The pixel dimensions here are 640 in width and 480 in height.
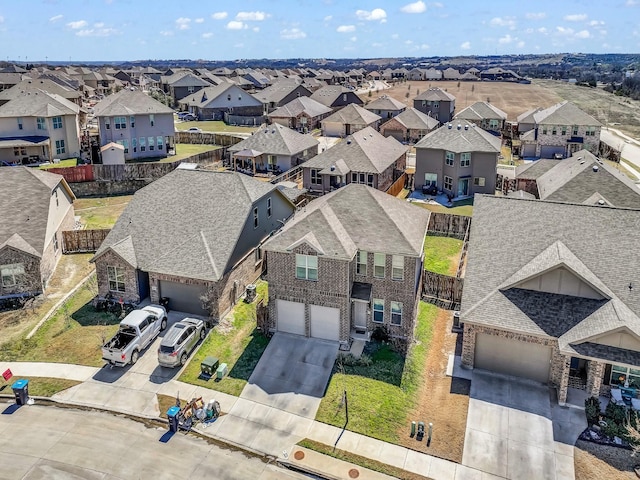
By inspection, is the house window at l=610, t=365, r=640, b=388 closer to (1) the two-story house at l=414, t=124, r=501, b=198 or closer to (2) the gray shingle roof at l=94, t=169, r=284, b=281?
(2) the gray shingle roof at l=94, t=169, r=284, b=281

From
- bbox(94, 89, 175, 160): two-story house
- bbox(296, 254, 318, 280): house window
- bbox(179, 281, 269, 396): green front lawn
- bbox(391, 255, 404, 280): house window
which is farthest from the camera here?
bbox(94, 89, 175, 160): two-story house

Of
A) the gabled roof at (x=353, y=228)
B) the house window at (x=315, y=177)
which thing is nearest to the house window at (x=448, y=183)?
the house window at (x=315, y=177)

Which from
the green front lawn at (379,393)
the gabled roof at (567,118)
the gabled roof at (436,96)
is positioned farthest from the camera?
the gabled roof at (436,96)

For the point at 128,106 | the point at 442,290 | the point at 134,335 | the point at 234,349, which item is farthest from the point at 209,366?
the point at 128,106

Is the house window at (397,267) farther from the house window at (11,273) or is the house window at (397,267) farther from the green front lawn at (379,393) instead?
the house window at (11,273)

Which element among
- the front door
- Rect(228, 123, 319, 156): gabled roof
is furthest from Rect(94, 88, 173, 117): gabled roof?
the front door

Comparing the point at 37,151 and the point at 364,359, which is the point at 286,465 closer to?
the point at 364,359

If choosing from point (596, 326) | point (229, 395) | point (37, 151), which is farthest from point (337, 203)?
point (37, 151)
